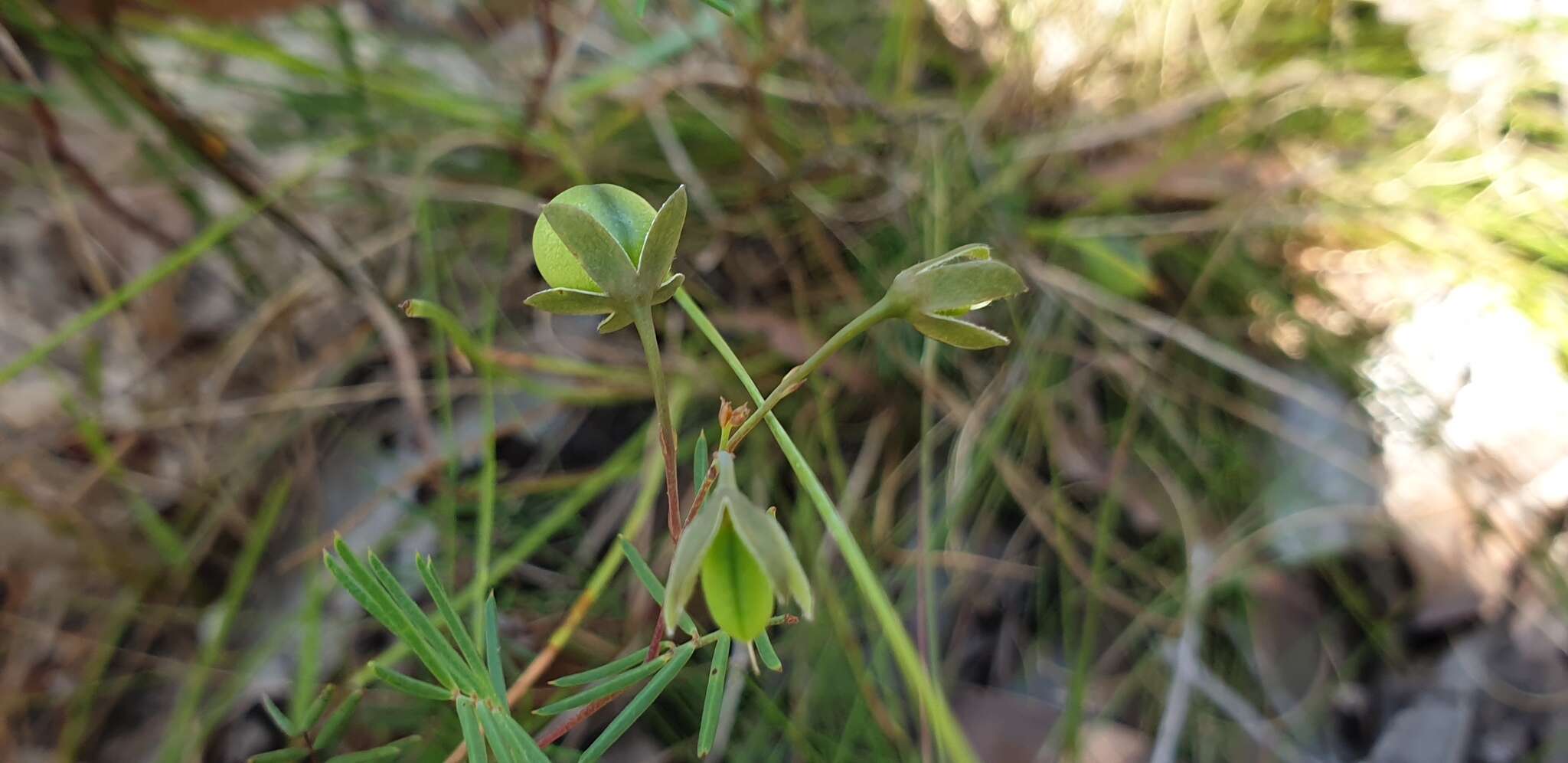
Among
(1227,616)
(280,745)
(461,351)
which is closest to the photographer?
(461,351)

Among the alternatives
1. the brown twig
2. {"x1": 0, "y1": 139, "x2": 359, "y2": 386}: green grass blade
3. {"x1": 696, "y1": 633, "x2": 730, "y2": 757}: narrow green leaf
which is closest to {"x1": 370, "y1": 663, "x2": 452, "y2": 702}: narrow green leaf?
{"x1": 696, "y1": 633, "x2": 730, "y2": 757}: narrow green leaf

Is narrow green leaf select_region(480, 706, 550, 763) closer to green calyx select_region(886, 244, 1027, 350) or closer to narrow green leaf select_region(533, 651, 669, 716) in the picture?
narrow green leaf select_region(533, 651, 669, 716)

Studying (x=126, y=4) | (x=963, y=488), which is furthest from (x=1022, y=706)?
(x=126, y=4)

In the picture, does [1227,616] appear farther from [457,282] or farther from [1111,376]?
[457,282]

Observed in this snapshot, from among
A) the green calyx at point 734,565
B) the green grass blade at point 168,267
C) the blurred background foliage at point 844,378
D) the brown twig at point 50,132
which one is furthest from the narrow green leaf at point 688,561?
the brown twig at point 50,132

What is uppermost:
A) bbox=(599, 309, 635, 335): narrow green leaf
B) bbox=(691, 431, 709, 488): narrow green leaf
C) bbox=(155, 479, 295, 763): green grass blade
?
bbox=(599, 309, 635, 335): narrow green leaf

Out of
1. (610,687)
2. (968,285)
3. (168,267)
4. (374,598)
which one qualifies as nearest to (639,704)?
(610,687)

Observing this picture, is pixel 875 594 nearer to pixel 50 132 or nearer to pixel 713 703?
pixel 713 703
